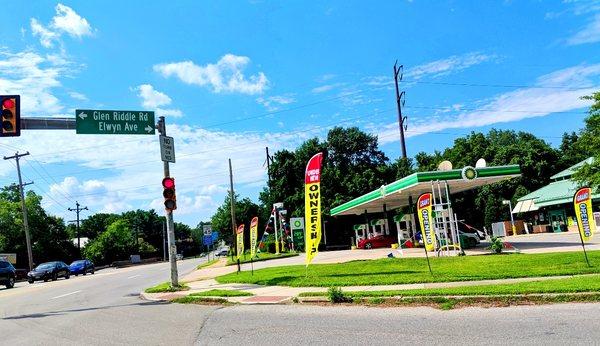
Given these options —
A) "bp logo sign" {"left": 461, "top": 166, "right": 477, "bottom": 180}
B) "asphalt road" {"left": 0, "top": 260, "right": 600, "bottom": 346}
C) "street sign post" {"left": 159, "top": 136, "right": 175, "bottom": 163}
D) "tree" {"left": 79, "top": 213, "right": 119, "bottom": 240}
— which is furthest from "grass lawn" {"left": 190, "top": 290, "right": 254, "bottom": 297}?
"tree" {"left": 79, "top": 213, "right": 119, "bottom": 240}

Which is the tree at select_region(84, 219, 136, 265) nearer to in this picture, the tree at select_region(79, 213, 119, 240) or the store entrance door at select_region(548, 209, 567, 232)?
the tree at select_region(79, 213, 119, 240)

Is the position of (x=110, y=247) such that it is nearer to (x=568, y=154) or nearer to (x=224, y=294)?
(x=568, y=154)

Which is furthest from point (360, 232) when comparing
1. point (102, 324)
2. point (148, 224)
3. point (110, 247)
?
point (148, 224)

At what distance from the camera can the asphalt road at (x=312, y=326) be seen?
7699 mm

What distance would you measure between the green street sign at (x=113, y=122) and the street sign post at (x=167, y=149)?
1.81ft

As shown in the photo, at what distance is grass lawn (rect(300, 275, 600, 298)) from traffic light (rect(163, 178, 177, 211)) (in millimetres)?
7372

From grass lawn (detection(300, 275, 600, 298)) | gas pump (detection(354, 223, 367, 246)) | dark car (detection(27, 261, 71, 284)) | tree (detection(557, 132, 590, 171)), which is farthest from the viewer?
tree (detection(557, 132, 590, 171))

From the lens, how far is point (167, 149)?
18.5 m

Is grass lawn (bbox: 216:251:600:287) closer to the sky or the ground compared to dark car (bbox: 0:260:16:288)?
closer to the ground

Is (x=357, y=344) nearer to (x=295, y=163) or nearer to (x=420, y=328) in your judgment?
(x=420, y=328)

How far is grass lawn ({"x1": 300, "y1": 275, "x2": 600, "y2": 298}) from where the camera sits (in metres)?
10.4

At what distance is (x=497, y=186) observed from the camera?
6197 cm

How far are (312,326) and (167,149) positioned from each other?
1115 cm

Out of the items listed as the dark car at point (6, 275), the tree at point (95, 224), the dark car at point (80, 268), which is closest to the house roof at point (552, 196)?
the dark car at point (6, 275)
